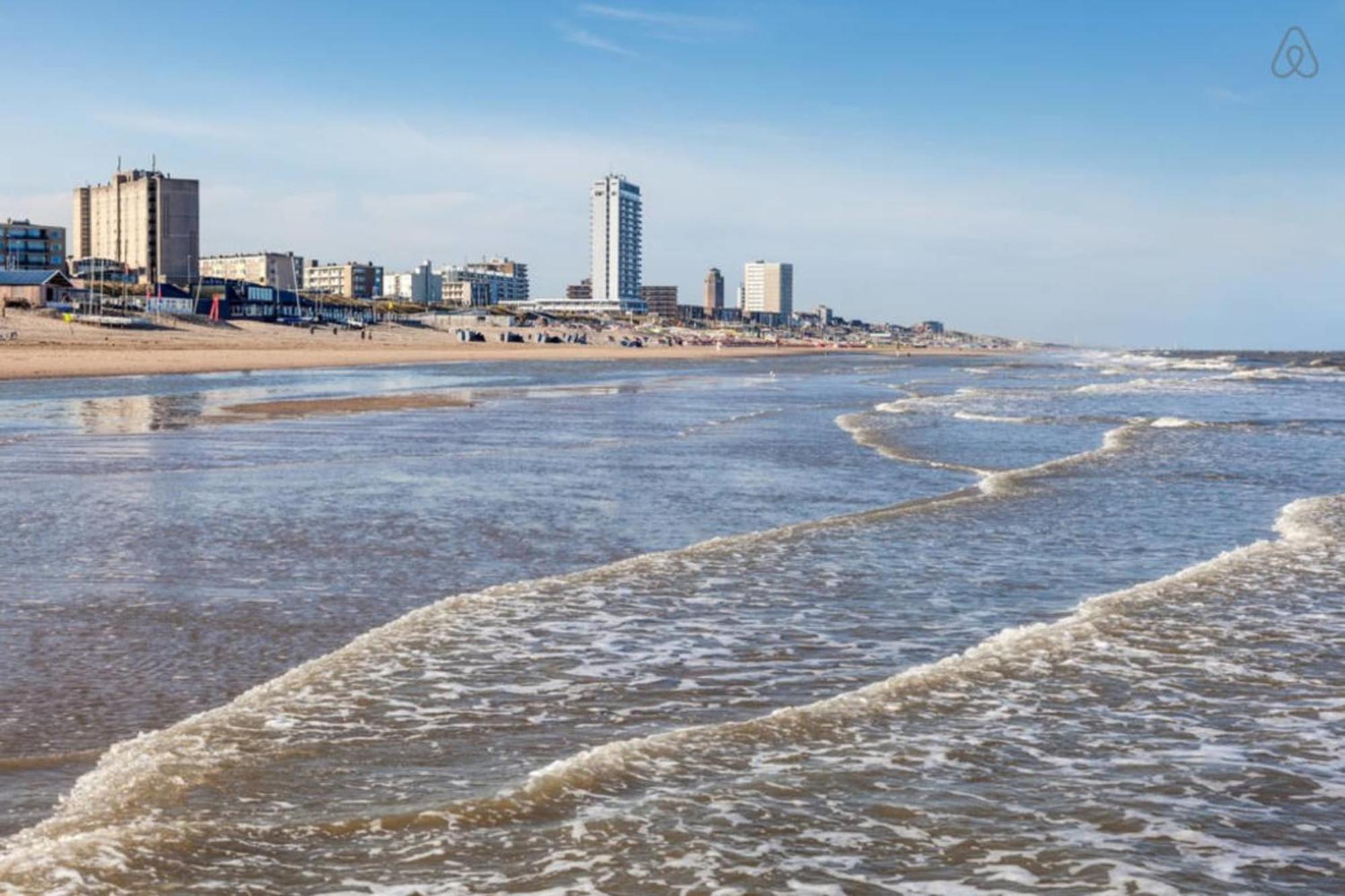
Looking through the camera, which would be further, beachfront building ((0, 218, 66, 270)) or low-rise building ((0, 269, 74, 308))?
beachfront building ((0, 218, 66, 270))

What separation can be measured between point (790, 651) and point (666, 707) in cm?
137

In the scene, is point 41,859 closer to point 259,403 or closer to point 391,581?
point 391,581

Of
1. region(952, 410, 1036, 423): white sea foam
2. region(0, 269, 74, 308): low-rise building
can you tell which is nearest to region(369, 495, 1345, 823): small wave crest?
region(952, 410, 1036, 423): white sea foam

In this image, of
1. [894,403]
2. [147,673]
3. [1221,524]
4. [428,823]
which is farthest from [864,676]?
[894,403]

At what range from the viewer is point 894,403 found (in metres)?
37.3

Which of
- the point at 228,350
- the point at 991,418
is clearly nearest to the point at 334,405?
the point at 991,418

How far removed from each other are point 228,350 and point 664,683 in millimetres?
76186

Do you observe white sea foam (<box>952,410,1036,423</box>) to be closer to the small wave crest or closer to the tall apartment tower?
the small wave crest

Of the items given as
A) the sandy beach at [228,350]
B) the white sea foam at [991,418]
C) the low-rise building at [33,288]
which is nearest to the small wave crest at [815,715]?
the white sea foam at [991,418]

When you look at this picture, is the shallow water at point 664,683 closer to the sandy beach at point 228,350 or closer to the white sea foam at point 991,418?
the white sea foam at point 991,418

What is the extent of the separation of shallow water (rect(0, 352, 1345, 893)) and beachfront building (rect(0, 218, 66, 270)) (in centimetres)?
15494

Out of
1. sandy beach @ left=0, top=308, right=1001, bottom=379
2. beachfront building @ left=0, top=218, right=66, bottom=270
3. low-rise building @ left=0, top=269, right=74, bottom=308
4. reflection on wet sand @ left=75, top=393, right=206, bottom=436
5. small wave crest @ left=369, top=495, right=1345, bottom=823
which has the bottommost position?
small wave crest @ left=369, top=495, right=1345, bottom=823

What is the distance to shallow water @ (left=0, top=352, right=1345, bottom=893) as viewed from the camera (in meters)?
4.57

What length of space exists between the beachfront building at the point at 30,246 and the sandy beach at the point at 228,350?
57281 mm
